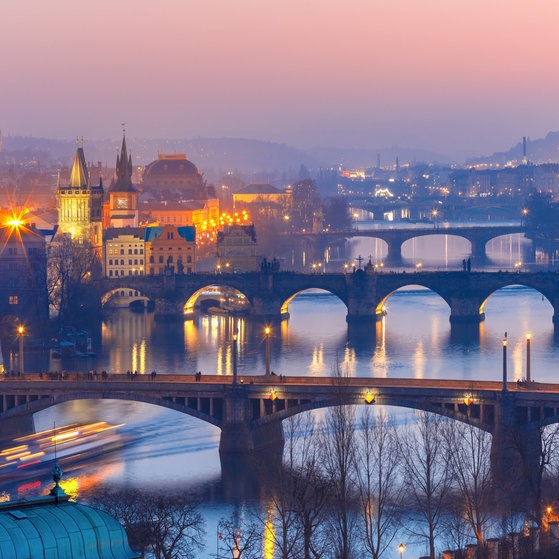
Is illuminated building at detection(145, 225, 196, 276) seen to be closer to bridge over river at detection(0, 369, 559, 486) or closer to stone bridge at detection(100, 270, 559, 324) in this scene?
stone bridge at detection(100, 270, 559, 324)

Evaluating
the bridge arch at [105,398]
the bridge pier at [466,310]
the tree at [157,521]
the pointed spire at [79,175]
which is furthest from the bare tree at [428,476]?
the pointed spire at [79,175]

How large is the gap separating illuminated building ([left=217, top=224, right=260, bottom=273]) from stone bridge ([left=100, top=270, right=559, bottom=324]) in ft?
25.3

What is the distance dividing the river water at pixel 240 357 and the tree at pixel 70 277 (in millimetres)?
1340

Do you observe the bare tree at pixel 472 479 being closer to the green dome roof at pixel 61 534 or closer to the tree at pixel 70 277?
the green dome roof at pixel 61 534

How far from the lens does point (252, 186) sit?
146 meters

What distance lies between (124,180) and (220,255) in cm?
1064

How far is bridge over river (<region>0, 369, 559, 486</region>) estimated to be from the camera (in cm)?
3788

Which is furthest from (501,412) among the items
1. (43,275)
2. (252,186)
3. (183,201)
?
(252,186)

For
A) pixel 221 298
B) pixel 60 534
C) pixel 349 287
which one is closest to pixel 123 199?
pixel 221 298

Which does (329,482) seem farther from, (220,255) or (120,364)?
(220,255)

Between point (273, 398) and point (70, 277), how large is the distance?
1211 inches

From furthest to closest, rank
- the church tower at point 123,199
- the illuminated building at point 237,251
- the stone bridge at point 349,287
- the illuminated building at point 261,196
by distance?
the illuminated building at point 261,196, the church tower at point 123,199, the illuminated building at point 237,251, the stone bridge at point 349,287

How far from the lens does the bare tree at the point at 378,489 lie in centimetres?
3103

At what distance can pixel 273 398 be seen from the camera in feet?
131
